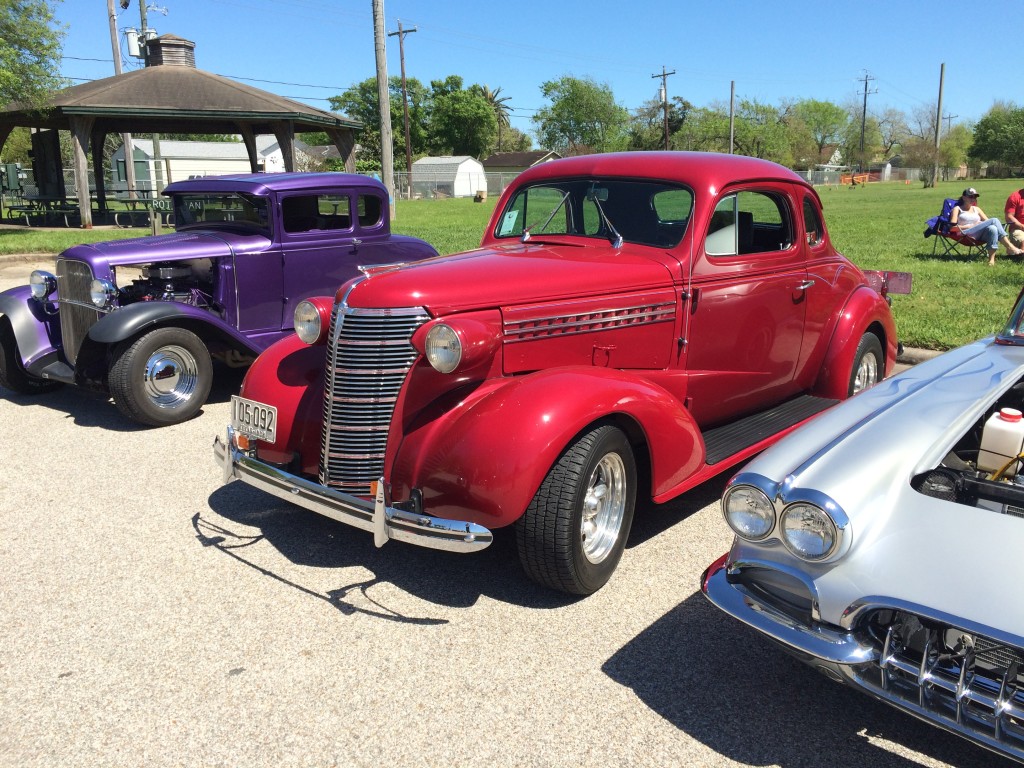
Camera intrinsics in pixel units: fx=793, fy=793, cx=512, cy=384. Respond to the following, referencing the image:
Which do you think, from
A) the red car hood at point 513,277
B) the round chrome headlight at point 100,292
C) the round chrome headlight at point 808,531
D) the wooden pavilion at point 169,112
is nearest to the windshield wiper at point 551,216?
the red car hood at point 513,277

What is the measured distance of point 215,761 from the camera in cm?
243

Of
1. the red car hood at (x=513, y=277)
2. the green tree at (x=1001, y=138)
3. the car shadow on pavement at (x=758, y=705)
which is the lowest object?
the car shadow on pavement at (x=758, y=705)

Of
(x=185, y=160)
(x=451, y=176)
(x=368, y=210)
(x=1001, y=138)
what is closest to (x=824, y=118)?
(x=1001, y=138)

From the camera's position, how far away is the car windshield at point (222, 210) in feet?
22.0

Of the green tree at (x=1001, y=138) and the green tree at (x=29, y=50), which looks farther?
the green tree at (x=1001, y=138)

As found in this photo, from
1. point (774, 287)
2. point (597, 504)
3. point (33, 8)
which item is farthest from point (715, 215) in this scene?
point (33, 8)

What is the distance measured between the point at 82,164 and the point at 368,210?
15.7 meters

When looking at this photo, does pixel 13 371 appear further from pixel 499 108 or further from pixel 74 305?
pixel 499 108

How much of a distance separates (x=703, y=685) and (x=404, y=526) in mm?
1217

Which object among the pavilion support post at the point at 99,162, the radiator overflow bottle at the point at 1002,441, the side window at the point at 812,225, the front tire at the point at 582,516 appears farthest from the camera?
the pavilion support post at the point at 99,162

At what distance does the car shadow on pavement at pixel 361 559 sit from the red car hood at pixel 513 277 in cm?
121

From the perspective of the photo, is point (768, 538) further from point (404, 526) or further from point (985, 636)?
point (404, 526)

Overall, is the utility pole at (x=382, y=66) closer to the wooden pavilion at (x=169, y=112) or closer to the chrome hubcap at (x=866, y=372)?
the wooden pavilion at (x=169, y=112)

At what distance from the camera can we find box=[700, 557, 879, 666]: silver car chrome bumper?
219 centimetres
